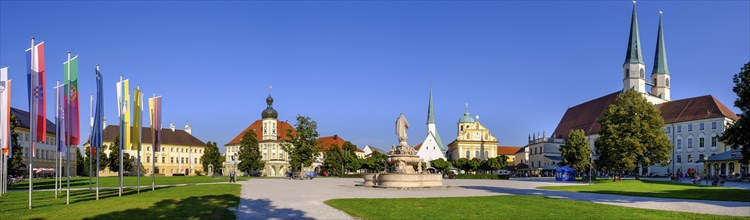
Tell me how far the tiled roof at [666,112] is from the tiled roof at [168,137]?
83.9 metres

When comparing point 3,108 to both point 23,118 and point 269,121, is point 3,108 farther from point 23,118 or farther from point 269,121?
point 269,121

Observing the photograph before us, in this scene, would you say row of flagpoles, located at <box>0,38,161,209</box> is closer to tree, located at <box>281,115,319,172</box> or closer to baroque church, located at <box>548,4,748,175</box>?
tree, located at <box>281,115,319,172</box>

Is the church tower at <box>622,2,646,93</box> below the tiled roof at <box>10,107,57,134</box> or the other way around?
the other way around

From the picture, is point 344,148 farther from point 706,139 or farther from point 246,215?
point 246,215

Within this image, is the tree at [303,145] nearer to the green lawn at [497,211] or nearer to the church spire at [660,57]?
the green lawn at [497,211]

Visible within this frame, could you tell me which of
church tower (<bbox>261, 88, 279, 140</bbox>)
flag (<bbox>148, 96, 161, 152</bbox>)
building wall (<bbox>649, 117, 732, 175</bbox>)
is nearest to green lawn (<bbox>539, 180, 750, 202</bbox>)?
flag (<bbox>148, 96, 161, 152</bbox>)

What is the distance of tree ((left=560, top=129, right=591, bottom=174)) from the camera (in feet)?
215

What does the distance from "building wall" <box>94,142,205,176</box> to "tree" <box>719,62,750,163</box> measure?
107m

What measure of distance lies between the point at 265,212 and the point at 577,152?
2181 inches

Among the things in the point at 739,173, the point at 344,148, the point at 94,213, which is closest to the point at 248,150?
the point at 344,148

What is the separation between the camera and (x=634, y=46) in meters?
115

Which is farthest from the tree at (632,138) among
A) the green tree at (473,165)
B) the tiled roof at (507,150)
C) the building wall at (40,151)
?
the tiled roof at (507,150)

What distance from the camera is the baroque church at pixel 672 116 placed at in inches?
3337

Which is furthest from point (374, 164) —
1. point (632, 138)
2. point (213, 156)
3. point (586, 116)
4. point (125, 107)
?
point (125, 107)
